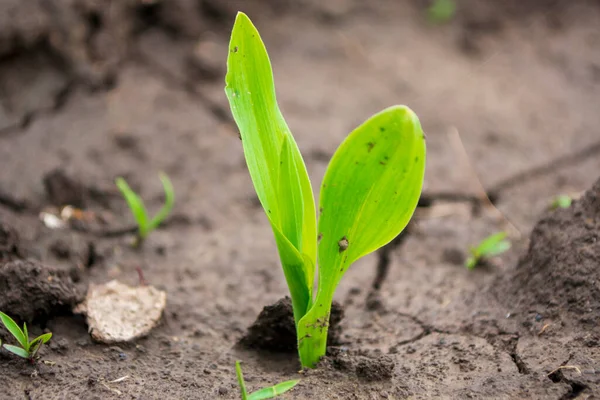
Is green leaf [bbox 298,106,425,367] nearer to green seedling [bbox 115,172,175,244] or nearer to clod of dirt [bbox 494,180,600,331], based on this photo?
clod of dirt [bbox 494,180,600,331]

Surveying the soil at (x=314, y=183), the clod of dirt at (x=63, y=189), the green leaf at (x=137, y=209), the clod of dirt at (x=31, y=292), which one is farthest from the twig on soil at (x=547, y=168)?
the clod of dirt at (x=31, y=292)

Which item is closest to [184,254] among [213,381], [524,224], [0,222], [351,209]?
[0,222]

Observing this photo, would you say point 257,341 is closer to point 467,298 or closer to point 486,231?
point 467,298

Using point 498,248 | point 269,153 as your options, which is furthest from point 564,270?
point 269,153

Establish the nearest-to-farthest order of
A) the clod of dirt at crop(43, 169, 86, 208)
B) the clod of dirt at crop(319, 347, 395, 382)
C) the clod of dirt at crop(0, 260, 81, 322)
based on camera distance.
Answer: the clod of dirt at crop(319, 347, 395, 382), the clod of dirt at crop(0, 260, 81, 322), the clod of dirt at crop(43, 169, 86, 208)

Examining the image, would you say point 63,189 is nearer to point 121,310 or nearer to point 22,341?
point 121,310

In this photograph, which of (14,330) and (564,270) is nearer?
(14,330)

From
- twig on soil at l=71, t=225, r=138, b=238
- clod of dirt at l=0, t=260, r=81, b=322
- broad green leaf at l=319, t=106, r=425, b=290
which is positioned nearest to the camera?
broad green leaf at l=319, t=106, r=425, b=290

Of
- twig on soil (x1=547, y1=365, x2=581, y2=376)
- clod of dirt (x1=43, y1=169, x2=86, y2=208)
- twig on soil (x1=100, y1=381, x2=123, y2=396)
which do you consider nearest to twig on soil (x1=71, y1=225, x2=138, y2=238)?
clod of dirt (x1=43, y1=169, x2=86, y2=208)
